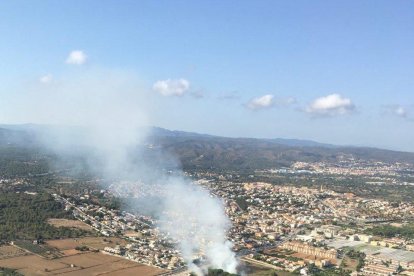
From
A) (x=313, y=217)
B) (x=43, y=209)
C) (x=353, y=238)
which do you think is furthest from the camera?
(x=313, y=217)

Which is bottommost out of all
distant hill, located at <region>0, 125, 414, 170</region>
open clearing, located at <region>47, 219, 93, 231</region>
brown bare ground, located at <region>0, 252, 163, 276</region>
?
brown bare ground, located at <region>0, 252, 163, 276</region>

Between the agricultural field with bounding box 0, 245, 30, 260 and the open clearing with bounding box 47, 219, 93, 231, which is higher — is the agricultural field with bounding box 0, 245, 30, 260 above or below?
below

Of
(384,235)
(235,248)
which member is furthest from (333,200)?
(235,248)

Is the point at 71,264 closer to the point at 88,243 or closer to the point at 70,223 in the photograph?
the point at 88,243

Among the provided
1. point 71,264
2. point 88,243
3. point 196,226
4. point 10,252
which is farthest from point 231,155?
point 71,264

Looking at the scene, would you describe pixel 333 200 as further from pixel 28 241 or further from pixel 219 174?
pixel 28 241

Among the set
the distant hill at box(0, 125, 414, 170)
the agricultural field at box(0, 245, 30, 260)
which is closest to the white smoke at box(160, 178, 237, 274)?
the agricultural field at box(0, 245, 30, 260)

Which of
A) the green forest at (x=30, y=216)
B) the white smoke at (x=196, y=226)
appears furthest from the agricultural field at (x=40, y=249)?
the white smoke at (x=196, y=226)

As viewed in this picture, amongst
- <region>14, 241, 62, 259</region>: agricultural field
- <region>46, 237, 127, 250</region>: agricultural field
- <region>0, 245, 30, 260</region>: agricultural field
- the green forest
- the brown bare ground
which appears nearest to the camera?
the brown bare ground

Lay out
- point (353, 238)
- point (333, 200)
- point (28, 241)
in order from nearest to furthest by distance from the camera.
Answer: point (28, 241) → point (353, 238) → point (333, 200)

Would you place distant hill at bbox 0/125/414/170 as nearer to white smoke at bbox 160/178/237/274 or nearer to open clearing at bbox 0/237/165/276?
white smoke at bbox 160/178/237/274
